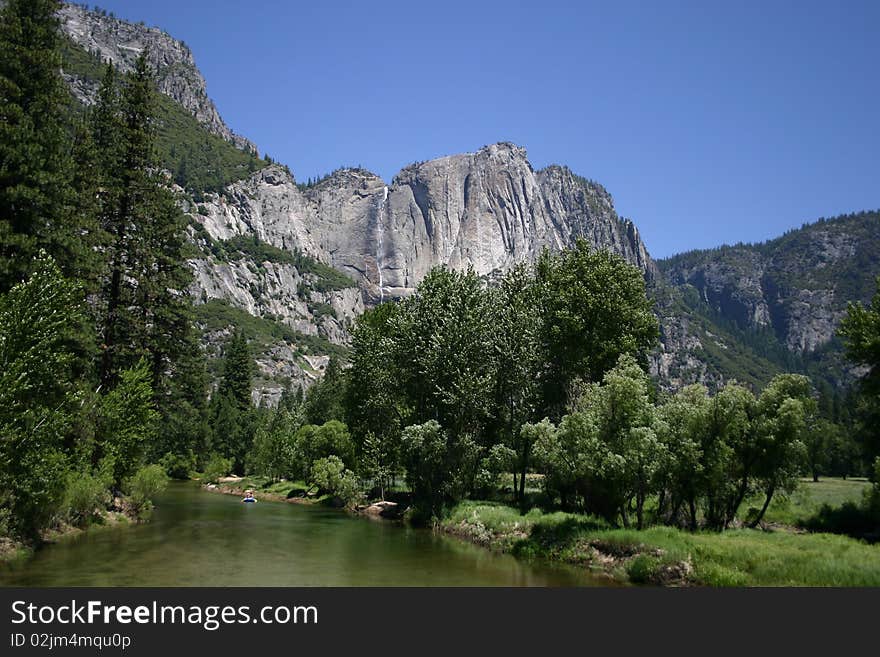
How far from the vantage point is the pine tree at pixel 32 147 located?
25.8 m

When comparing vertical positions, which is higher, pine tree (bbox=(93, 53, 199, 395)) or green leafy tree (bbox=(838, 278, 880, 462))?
pine tree (bbox=(93, 53, 199, 395))

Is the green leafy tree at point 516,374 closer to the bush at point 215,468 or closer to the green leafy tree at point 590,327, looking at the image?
the green leafy tree at point 590,327

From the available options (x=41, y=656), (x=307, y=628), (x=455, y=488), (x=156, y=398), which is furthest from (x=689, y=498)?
(x=156, y=398)

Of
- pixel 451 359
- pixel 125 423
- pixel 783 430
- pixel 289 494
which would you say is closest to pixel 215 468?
pixel 289 494

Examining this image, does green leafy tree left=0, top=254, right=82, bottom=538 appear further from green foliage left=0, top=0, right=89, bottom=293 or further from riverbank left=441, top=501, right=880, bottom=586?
riverbank left=441, top=501, right=880, bottom=586

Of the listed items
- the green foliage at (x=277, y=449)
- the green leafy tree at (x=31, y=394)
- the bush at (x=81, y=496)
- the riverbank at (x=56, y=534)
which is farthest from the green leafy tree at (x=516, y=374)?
the green foliage at (x=277, y=449)

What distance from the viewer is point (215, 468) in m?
84.2

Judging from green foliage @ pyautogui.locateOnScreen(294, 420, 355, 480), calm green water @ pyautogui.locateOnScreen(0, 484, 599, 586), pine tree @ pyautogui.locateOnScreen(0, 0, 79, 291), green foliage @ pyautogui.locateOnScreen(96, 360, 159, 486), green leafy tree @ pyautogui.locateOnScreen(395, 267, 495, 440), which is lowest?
calm green water @ pyautogui.locateOnScreen(0, 484, 599, 586)

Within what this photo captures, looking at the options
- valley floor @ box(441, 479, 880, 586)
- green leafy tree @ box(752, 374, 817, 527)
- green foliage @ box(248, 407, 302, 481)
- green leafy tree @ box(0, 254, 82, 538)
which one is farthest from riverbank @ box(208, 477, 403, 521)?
green leafy tree @ box(0, 254, 82, 538)

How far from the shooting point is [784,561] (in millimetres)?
21625

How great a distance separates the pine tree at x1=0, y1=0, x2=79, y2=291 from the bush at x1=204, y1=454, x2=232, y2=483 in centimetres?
5966

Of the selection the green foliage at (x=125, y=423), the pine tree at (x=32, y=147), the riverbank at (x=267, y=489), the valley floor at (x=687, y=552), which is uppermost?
the pine tree at (x=32, y=147)

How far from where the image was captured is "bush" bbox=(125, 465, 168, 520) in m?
37.7

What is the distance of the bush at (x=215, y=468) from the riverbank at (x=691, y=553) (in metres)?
60.4
